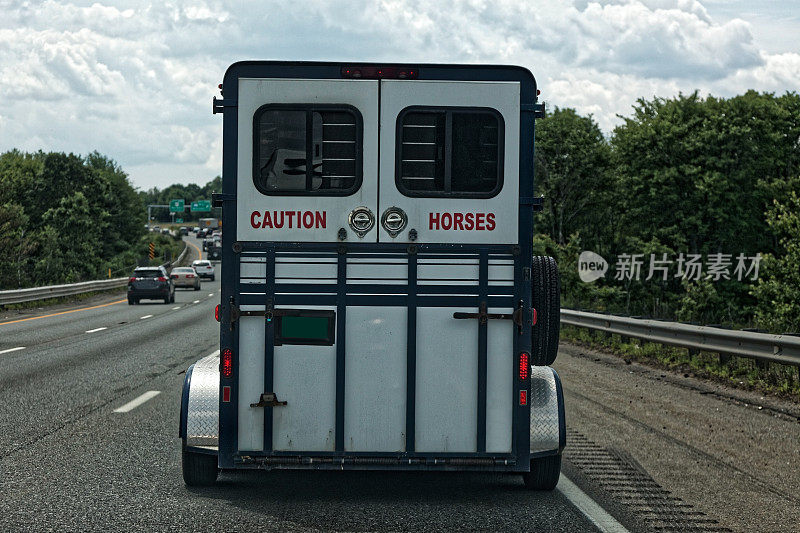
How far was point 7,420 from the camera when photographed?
1006cm

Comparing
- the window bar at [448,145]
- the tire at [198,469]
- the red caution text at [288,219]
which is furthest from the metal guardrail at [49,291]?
the window bar at [448,145]

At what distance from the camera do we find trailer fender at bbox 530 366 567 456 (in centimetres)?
648

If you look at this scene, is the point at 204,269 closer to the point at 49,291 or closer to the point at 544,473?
the point at 49,291

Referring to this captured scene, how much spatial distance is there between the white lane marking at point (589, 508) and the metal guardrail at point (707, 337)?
5963mm

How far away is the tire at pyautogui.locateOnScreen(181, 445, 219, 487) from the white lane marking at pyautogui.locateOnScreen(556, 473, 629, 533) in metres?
2.44

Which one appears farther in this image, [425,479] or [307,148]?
[425,479]

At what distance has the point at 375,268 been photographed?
634 cm

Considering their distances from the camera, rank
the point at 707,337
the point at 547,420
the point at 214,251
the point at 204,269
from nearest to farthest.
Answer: the point at 547,420
the point at 707,337
the point at 204,269
the point at 214,251

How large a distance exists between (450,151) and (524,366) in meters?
1.46

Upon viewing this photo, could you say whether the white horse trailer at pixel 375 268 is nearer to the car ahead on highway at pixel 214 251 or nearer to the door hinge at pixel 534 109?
the door hinge at pixel 534 109

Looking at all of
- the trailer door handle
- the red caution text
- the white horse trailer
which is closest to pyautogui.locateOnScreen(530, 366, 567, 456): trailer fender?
the white horse trailer

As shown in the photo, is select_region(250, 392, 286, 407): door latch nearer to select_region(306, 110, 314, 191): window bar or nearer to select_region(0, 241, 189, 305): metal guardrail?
select_region(306, 110, 314, 191): window bar

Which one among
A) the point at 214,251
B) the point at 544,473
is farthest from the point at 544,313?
the point at 214,251

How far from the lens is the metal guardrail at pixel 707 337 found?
12.3 metres
